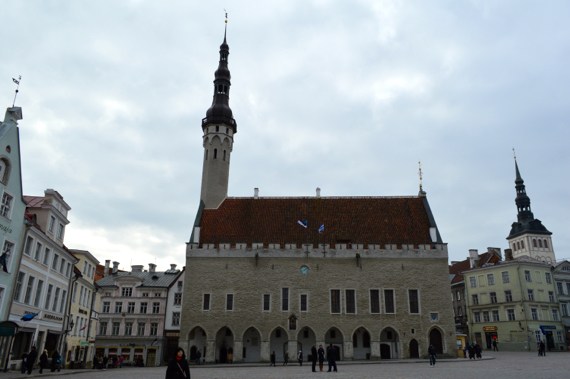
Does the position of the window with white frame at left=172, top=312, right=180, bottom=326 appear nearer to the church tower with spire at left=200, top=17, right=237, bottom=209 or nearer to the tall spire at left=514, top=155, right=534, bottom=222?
the church tower with spire at left=200, top=17, right=237, bottom=209

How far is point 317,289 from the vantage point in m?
36.7

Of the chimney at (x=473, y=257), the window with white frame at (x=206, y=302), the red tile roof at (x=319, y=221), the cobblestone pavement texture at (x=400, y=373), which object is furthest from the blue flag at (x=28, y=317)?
the chimney at (x=473, y=257)

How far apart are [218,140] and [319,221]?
13399 millimetres

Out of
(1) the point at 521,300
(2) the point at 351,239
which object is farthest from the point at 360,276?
(1) the point at 521,300

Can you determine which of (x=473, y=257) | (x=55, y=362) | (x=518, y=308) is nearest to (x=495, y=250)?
(x=473, y=257)

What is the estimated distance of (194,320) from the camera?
3616 centimetres

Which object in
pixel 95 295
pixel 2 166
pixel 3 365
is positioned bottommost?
pixel 3 365

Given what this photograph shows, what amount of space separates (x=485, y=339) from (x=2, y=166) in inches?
1978

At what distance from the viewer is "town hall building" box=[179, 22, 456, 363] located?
116 feet

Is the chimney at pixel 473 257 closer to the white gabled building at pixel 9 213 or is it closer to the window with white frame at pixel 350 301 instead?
the window with white frame at pixel 350 301

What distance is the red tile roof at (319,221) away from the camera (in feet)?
A: 127

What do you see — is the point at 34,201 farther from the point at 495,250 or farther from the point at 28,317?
the point at 495,250

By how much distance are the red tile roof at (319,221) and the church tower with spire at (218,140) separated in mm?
1573

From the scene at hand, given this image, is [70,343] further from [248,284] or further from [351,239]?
[351,239]
